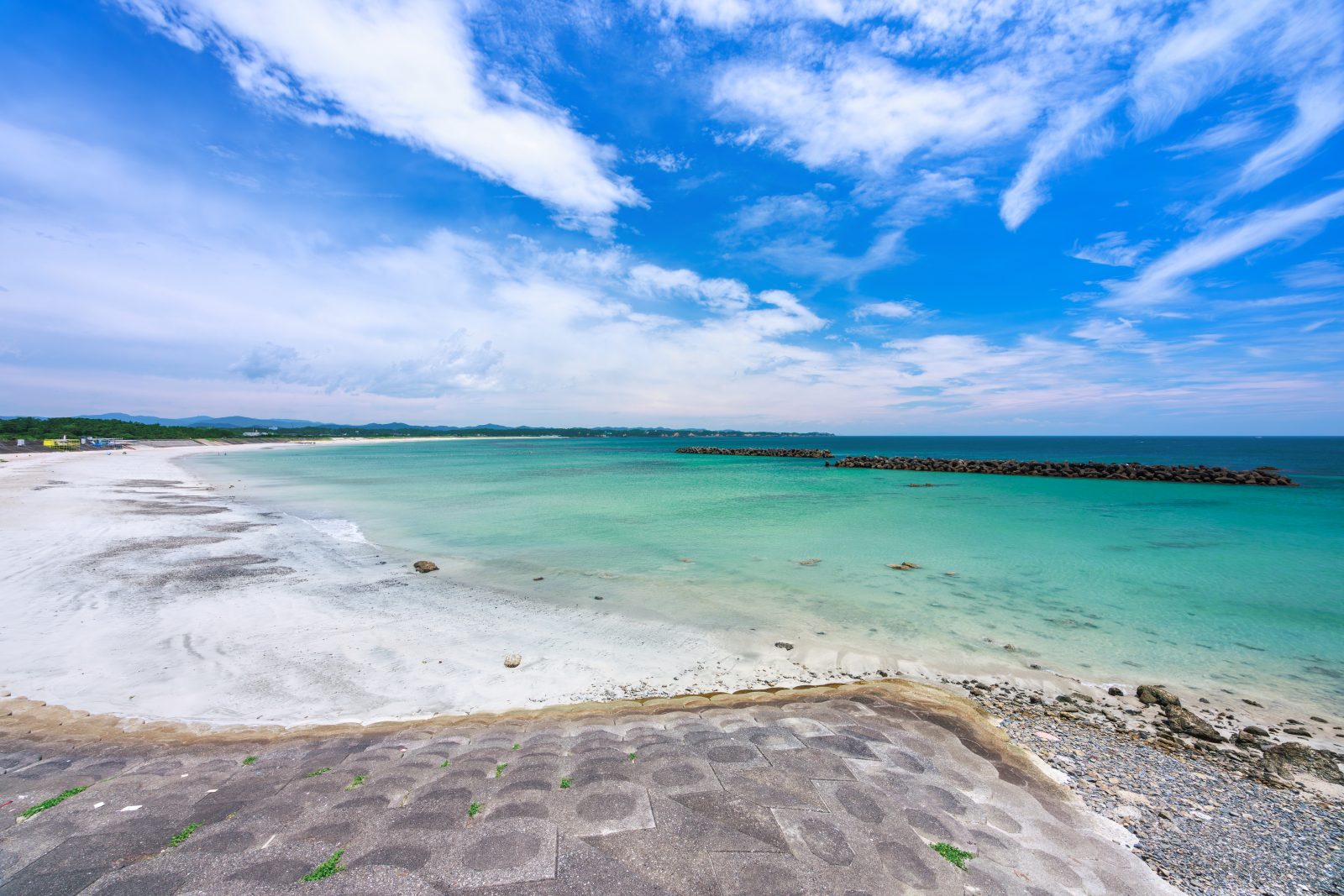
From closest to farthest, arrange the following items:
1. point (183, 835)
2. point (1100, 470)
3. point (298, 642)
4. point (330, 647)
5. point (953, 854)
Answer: point (183, 835) < point (953, 854) < point (330, 647) < point (298, 642) < point (1100, 470)

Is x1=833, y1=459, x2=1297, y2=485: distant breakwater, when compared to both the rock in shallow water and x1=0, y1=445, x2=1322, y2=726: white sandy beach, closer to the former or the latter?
the rock in shallow water

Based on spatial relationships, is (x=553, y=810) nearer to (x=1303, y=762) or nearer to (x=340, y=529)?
(x=1303, y=762)

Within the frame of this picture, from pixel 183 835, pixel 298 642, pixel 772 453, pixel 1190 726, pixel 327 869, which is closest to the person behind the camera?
pixel 327 869

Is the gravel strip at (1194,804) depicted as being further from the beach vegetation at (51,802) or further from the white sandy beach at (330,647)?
the beach vegetation at (51,802)

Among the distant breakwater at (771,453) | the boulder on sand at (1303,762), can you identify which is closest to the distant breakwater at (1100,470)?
the distant breakwater at (771,453)

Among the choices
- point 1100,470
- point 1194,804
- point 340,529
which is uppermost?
point 1100,470

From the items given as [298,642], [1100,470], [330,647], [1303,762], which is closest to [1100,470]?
[1100,470]
